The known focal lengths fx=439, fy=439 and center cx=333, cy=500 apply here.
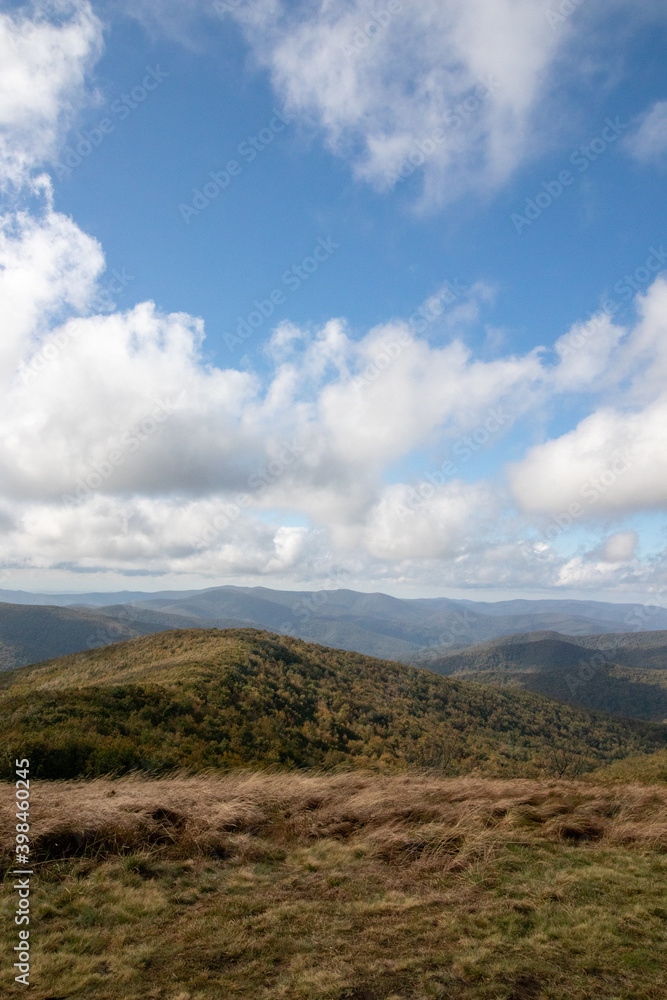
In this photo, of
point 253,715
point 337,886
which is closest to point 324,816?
point 337,886

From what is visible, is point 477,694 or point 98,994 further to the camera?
point 477,694

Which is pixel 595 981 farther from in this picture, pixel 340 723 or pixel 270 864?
pixel 340 723

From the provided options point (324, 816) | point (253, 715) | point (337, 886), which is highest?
point (337, 886)

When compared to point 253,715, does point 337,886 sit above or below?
above

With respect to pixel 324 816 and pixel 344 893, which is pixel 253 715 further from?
pixel 344 893

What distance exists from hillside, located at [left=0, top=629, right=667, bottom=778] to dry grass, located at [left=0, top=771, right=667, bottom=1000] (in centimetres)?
712

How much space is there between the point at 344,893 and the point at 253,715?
27.5m

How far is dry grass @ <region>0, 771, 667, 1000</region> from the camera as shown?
438 centimetres

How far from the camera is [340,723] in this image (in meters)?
40.5

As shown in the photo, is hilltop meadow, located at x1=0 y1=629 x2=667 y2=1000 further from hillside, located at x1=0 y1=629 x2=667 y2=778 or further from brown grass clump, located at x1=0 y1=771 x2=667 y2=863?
hillside, located at x1=0 y1=629 x2=667 y2=778

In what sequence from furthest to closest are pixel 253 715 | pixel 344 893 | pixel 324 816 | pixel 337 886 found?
pixel 253 715, pixel 324 816, pixel 337 886, pixel 344 893

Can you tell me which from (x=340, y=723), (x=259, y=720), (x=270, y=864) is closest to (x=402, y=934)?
(x=270, y=864)

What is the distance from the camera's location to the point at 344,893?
6.17 metres

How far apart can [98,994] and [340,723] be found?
3989 centimetres
